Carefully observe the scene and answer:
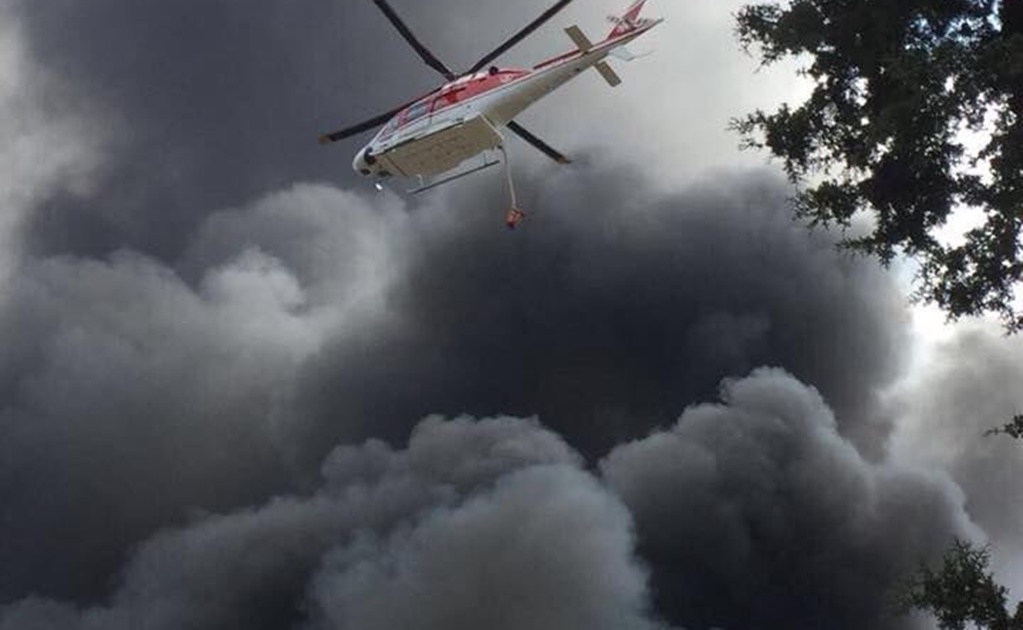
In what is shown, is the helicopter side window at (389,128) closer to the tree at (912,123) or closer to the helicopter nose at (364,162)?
the helicopter nose at (364,162)

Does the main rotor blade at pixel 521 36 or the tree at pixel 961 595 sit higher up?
the main rotor blade at pixel 521 36

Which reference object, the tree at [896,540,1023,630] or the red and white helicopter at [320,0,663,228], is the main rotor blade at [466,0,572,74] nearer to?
the red and white helicopter at [320,0,663,228]

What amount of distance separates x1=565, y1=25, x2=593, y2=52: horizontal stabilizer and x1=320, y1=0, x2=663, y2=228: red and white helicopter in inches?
1.4

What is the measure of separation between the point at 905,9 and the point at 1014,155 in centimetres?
456

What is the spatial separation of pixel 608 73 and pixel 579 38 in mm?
2504

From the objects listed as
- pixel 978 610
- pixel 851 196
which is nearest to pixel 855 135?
pixel 851 196

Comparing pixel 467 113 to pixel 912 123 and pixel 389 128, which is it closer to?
pixel 389 128

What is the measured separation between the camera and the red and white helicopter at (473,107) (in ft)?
132

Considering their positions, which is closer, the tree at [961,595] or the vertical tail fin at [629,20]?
the tree at [961,595]

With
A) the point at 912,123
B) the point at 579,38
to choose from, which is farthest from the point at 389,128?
the point at 912,123

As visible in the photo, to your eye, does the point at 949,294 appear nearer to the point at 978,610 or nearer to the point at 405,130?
the point at 978,610

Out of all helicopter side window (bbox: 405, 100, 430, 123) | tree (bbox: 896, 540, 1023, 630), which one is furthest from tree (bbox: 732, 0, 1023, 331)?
helicopter side window (bbox: 405, 100, 430, 123)

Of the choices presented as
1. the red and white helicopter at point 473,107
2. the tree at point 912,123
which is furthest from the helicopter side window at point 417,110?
the tree at point 912,123

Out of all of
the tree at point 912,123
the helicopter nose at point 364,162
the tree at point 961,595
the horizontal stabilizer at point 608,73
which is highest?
the horizontal stabilizer at point 608,73
